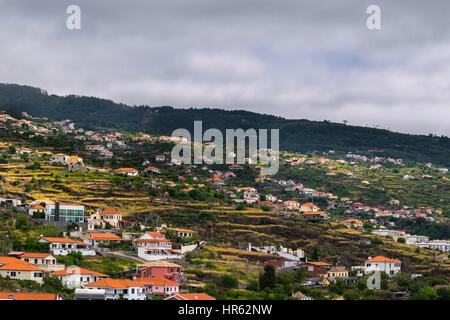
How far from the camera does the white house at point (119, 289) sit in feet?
162

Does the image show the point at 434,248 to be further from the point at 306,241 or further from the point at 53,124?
the point at 53,124

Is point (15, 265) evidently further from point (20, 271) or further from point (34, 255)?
point (34, 255)

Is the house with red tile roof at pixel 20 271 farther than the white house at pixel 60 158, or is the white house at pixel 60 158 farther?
the white house at pixel 60 158

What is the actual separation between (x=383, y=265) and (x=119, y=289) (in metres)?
29.1

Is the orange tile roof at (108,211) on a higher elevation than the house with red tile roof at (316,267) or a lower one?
higher

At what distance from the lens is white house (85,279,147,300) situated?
4938 cm

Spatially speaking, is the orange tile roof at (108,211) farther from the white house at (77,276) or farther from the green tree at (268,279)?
the white house at (77,276)

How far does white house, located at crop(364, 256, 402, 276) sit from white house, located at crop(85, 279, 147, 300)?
26.5 metres

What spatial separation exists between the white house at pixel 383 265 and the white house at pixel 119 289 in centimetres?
2652

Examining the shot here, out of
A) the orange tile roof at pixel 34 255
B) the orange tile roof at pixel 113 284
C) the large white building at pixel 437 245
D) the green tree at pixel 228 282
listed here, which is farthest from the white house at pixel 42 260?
the large white building at pixel 437 245

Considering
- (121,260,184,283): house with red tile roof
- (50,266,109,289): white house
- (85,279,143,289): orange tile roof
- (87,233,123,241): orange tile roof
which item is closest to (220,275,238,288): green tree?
(121,260,184,283): house with red tile roof

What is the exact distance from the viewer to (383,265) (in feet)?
232

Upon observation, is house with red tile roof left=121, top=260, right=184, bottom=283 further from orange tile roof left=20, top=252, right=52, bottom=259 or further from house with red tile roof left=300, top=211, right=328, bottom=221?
house with red tile roof left=300, top=211, right=328, bottom=221

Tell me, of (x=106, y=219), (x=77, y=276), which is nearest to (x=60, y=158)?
(x=106, y=219)
